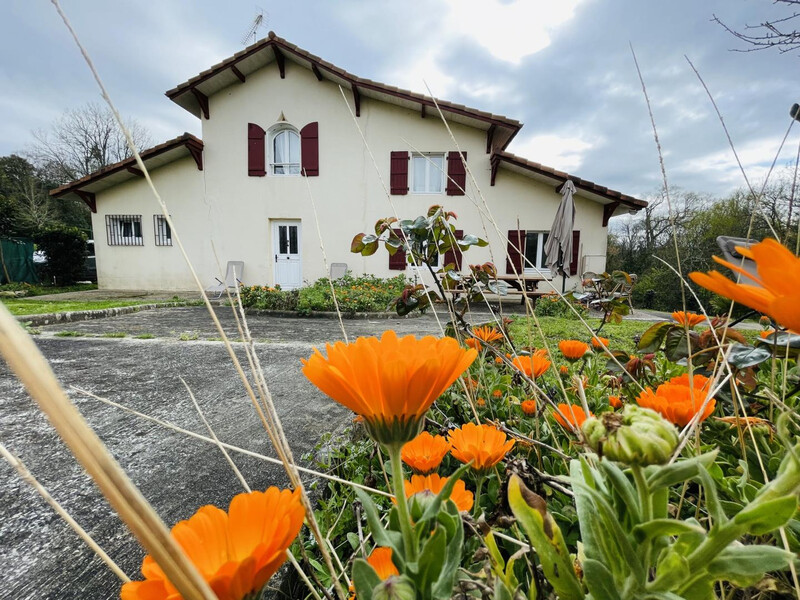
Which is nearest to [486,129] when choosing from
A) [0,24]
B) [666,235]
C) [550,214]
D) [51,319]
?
[550,214]

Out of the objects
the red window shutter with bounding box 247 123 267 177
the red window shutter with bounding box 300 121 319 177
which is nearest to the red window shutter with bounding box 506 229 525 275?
the red window shutter with bounding box 300 121 319 177

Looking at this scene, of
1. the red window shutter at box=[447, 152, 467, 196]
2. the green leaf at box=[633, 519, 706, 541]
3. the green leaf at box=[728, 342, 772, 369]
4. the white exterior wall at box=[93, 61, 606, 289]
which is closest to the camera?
the green leaf at box=[633, 519, 706, 541]

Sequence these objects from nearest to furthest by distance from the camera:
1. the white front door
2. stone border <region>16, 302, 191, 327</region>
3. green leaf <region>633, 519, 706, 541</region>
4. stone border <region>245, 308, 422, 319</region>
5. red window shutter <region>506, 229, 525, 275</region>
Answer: green leaf <region>633, 519, 706, 541</region> → red window shutter <region>506, 229, 525, 275</region> → stone border <region>16, 302, 191, 327</region> → stone border <region>245, 308, 422, 319</region> → the white front door

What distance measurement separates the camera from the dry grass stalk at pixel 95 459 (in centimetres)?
14

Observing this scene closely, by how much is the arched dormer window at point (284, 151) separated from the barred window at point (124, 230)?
337cm

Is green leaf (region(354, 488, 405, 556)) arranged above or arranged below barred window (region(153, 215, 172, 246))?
below

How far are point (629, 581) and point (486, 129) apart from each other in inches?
344

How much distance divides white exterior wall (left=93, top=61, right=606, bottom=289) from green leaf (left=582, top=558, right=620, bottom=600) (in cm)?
808

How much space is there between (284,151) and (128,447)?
8822mm

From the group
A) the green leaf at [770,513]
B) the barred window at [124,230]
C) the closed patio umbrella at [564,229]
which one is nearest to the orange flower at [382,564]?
the green leaf at [770,513]

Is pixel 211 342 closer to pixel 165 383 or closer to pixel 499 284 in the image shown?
pixel 165 383

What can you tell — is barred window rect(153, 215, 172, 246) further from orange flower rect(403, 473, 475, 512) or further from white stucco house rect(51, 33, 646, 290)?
orange flower rect(403, 473, 475, 512)

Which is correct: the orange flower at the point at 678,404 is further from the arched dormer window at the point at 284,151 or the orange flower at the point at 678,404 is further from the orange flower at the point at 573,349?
the arched dormer window at the point at 284,151

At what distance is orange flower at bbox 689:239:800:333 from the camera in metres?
0.24
